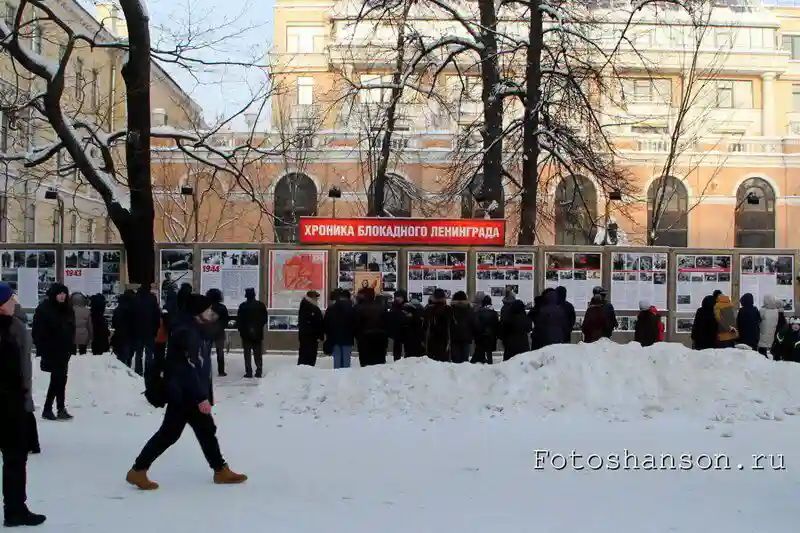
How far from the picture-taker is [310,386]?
13.7m

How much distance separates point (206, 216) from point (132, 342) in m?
29.6

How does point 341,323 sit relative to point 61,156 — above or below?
below

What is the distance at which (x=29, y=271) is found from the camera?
19.9m

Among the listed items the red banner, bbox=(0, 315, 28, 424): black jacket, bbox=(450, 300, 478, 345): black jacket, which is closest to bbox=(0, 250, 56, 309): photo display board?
the red banner

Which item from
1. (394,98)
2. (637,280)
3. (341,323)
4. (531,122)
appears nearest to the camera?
(341,323)

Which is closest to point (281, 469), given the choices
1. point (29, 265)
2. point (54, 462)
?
point (54, 462)

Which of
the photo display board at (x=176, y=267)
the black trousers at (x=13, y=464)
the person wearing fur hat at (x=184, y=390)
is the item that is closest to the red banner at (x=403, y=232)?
the photo display board at (x=176, y=267)

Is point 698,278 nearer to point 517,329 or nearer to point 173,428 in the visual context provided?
point 517,329

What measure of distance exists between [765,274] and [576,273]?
4.29 metres

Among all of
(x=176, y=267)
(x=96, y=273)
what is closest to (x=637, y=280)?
(x=176, y=267)

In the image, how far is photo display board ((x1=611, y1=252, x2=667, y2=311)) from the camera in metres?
20.2

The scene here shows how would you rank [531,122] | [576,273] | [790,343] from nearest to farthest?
[790,343] < [576,273] < [531,122]

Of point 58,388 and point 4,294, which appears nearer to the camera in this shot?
point 4,294

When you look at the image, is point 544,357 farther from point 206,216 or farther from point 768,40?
point 768,40
